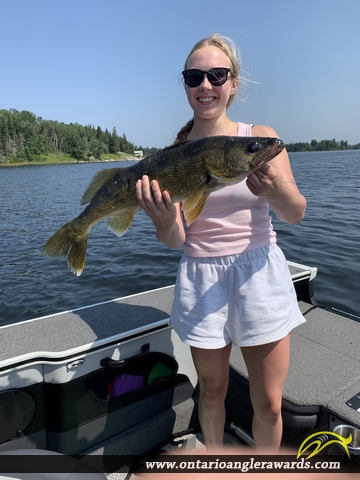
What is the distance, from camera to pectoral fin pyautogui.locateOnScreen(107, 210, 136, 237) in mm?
2936

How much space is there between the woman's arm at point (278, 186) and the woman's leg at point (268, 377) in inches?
32.8

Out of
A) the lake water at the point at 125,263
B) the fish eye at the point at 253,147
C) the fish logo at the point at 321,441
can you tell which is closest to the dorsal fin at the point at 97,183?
the fish eye at the point at 253,147

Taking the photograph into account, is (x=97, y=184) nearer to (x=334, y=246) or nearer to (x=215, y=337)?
(x=215, y=337)

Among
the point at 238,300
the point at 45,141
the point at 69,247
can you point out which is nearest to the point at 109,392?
the point at 69,247

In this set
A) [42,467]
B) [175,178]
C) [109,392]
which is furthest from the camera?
[109,392]

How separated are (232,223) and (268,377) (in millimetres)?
1016

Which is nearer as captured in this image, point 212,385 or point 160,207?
point 160,207

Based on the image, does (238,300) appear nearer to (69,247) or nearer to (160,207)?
(160,207)

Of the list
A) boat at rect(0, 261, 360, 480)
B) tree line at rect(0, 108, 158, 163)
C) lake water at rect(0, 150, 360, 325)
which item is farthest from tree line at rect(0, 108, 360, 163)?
boat at rect(0, 261, 360, 480)

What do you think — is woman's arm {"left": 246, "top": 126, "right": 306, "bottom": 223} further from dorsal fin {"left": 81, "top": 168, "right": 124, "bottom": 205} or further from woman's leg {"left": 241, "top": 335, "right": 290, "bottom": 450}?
dorsal fin {"left": 81, "top": 168, "right": 124, "bottom": 205}

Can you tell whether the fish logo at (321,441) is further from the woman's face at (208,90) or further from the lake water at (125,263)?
the lake water at (125,263)

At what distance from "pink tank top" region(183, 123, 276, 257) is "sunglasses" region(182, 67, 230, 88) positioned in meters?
0.68

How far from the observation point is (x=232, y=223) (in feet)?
7.56

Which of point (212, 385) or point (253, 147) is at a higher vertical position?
point (253, 147)
